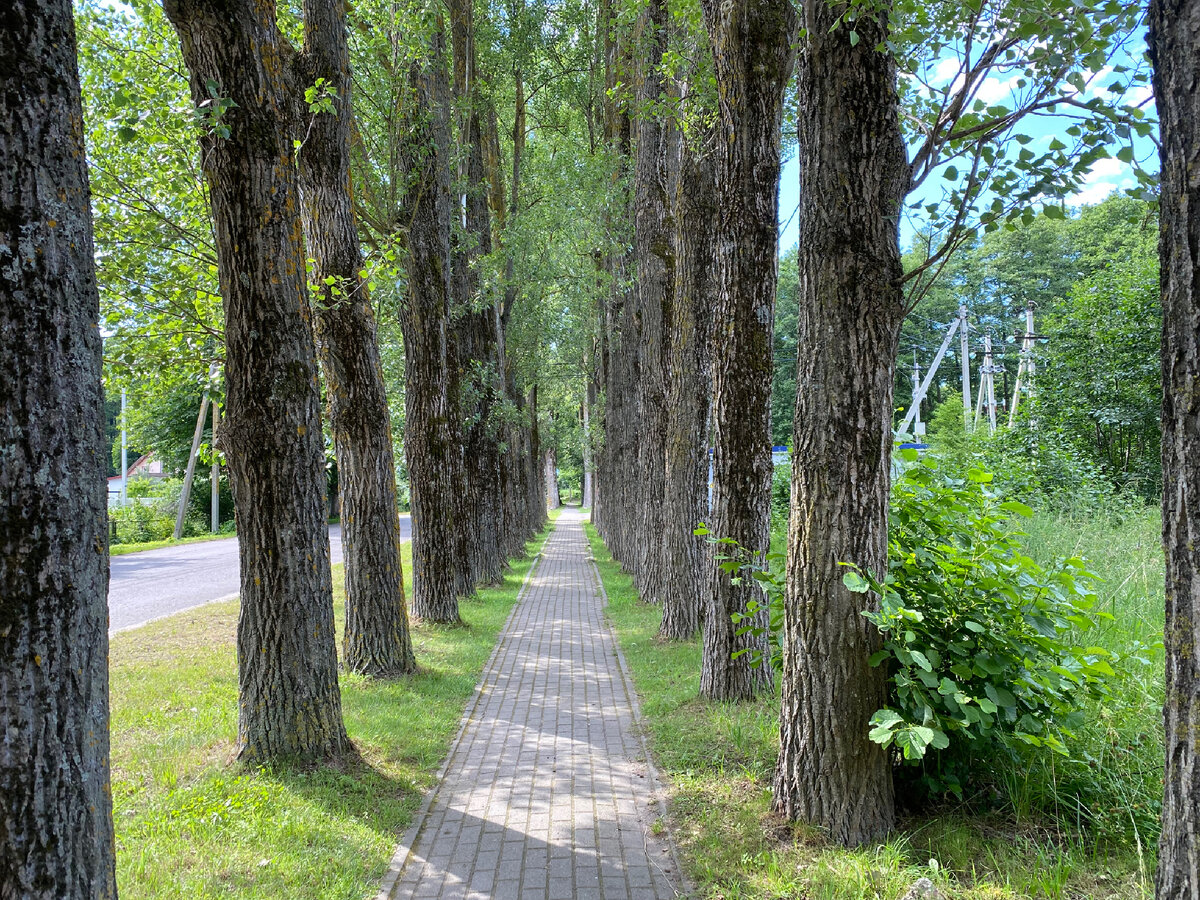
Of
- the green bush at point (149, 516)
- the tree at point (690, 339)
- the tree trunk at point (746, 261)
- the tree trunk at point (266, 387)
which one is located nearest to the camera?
the tree trunk at point (266, 387)

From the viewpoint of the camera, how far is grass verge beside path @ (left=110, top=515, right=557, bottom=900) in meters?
4.03

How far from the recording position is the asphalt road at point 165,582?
13062mm

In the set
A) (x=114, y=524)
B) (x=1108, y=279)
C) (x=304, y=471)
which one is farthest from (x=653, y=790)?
(x=114, y=524)

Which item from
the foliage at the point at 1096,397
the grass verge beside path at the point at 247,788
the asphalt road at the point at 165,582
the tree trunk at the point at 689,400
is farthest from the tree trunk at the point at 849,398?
the foliage at the point at 1096,397

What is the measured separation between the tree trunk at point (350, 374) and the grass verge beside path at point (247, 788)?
1.96 feet

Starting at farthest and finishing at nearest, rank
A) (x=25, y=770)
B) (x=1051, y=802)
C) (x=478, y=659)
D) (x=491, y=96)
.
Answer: (x=491, y=96) → (x=478, y=659) → (x=1051, y=802) → (x=25, y=770)

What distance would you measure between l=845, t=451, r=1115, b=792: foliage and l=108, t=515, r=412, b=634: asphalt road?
29.2 feet

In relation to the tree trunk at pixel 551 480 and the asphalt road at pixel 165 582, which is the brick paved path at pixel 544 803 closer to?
the asphalt road at pixel 165 582

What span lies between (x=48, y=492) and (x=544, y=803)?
404 cm

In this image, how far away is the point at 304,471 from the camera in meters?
5.66

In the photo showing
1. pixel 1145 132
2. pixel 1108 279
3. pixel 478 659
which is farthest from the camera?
pixel 1108 279

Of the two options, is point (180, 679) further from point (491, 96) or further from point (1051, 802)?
point (491, 96)

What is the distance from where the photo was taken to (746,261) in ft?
22.4

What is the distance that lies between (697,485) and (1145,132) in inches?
298
